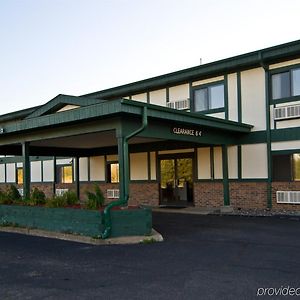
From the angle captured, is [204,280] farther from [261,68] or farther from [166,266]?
[261,68]

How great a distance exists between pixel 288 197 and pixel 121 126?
760 centimetres

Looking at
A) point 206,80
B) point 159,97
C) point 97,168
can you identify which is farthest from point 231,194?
point 97,168

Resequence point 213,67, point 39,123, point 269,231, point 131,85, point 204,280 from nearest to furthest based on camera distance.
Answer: point 204,280 → point 269,231 → point 39,123 → point 213,67 → point 131,85

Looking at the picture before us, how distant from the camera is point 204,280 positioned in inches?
240

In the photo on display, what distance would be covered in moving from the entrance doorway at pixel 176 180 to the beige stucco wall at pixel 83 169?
18.2 feet

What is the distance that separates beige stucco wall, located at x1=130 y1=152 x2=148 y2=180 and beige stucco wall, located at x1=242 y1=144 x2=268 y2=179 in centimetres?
532

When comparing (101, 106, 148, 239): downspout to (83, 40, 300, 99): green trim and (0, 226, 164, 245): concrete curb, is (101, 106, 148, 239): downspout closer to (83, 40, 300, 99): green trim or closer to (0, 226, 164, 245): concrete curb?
(0, 226, 164, 245): concrete curb

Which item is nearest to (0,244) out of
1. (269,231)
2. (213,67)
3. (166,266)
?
(166,266)

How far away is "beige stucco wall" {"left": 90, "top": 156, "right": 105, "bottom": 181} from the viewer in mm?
21484

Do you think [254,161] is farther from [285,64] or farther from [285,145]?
[285,64]

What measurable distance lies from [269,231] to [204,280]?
5.15m

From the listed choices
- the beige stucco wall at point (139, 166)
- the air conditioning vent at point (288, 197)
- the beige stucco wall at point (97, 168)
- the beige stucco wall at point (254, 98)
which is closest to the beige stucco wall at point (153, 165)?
the beige stucco wall at point (139, 166)

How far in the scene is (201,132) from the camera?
1413 centimetres

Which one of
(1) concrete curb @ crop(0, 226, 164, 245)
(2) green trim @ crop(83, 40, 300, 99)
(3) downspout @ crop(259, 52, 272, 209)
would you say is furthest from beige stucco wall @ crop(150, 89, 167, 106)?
(1) concrete curb @ crop(0, 226, 164, 245)
